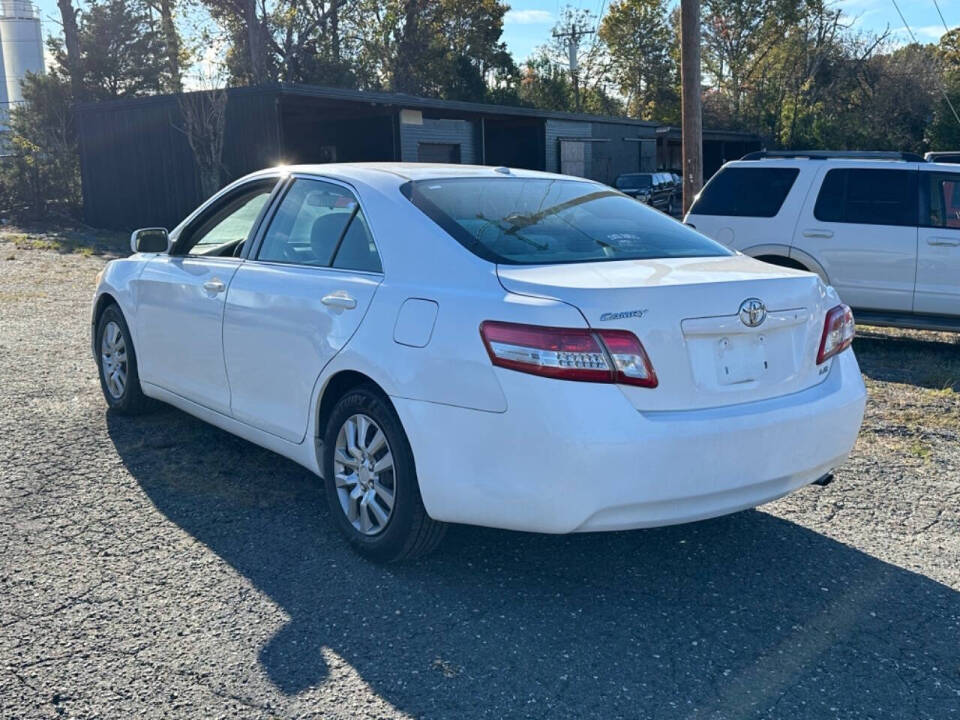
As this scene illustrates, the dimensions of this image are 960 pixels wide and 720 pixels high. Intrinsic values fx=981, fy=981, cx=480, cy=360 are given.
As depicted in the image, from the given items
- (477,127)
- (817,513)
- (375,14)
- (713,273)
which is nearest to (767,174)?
(817,513)

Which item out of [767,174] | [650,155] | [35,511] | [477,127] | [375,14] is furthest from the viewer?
[375,14]

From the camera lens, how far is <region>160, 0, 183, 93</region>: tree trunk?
38.3 meters

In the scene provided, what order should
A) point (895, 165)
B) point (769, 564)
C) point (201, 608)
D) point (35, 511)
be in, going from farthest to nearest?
point (895, 165), point (35, 511), point (769, 564), point (201, 608)

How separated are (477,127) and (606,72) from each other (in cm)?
4041

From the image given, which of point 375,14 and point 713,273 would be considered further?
point 375,14

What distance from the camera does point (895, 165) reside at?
8.98 m

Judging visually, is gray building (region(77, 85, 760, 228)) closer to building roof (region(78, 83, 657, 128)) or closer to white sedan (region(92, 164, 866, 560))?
building roof (region(78, 83, 657, 128))

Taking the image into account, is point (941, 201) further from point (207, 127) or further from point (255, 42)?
point (255, 42)

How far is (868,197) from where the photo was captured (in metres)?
9.07

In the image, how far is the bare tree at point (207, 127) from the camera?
879 inches

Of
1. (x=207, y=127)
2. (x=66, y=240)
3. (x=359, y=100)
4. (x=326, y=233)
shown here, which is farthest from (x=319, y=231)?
(x=359, y=100)

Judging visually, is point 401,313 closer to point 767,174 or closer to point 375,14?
point 767,174

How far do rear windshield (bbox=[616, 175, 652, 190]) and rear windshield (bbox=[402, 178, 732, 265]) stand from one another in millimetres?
29882

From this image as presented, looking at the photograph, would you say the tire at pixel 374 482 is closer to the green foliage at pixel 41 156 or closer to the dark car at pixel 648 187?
the green foliage at pixel 41 156
